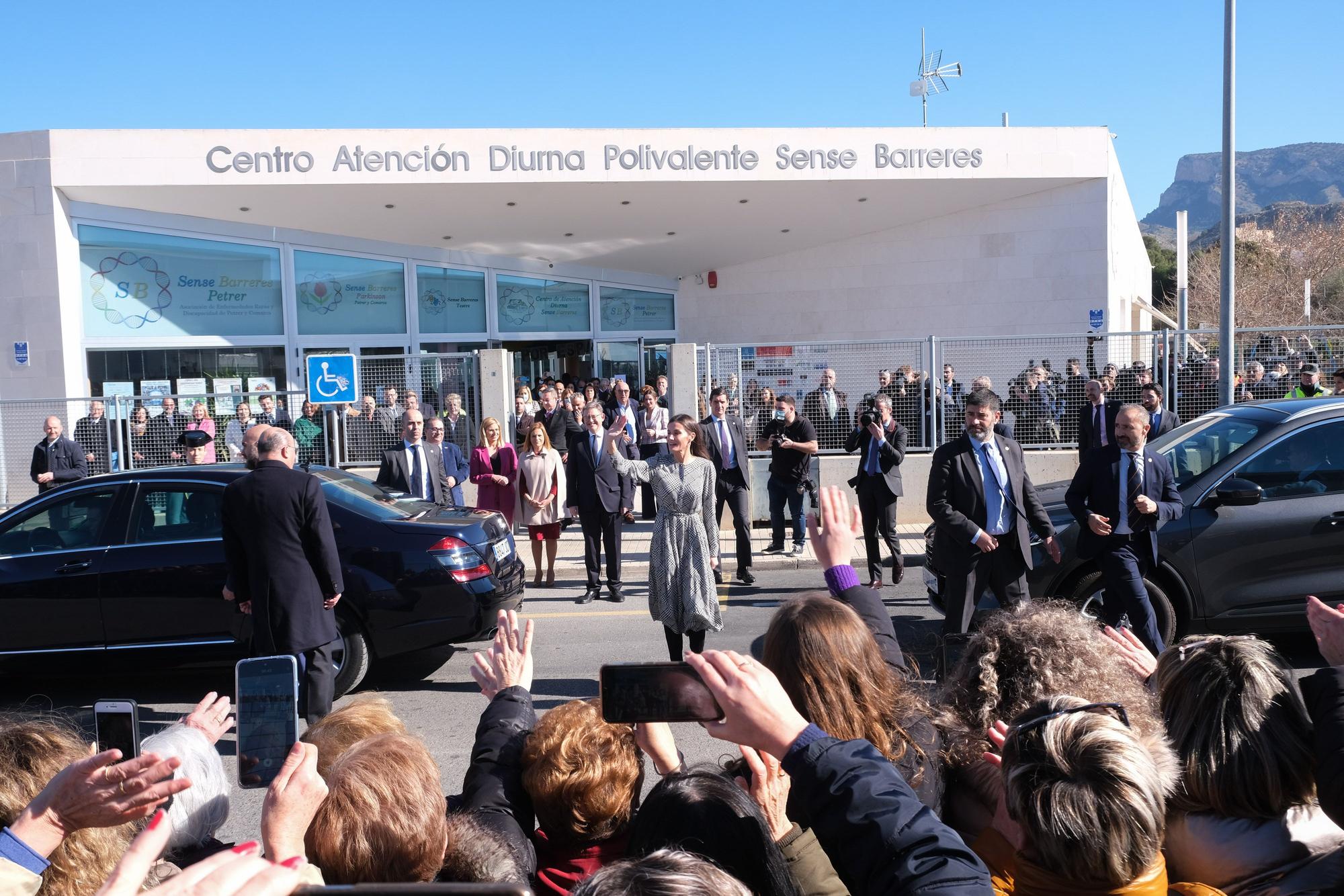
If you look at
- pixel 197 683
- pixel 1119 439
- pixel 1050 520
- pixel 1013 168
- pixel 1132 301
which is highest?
pixel 1013 168

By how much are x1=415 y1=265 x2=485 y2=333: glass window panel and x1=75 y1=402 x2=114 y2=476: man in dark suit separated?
8941 millimetres

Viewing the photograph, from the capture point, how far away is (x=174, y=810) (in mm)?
2396

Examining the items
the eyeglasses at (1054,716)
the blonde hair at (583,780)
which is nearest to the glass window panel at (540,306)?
the blonde hair at (583,780)

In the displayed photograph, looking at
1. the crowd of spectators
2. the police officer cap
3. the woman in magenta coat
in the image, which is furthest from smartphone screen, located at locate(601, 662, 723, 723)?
the police officer cap

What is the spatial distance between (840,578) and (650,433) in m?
10.7

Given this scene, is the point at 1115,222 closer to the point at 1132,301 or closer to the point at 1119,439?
the point at 1132,301

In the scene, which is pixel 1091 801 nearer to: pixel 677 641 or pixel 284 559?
pixel 284 559

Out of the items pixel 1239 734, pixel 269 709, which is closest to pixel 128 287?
pixel 269 709

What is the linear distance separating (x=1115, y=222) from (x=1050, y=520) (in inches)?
756

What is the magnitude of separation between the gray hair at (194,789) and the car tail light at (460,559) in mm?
4431

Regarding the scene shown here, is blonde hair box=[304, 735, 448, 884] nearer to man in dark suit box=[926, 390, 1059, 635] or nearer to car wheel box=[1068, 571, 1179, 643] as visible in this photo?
man in dark suit box=[926, 390, 1059, 635]

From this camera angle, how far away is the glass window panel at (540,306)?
24.1 metres

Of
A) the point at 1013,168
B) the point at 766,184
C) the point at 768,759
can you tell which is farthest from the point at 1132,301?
the point at 768,759

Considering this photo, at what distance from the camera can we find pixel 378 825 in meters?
2.01
